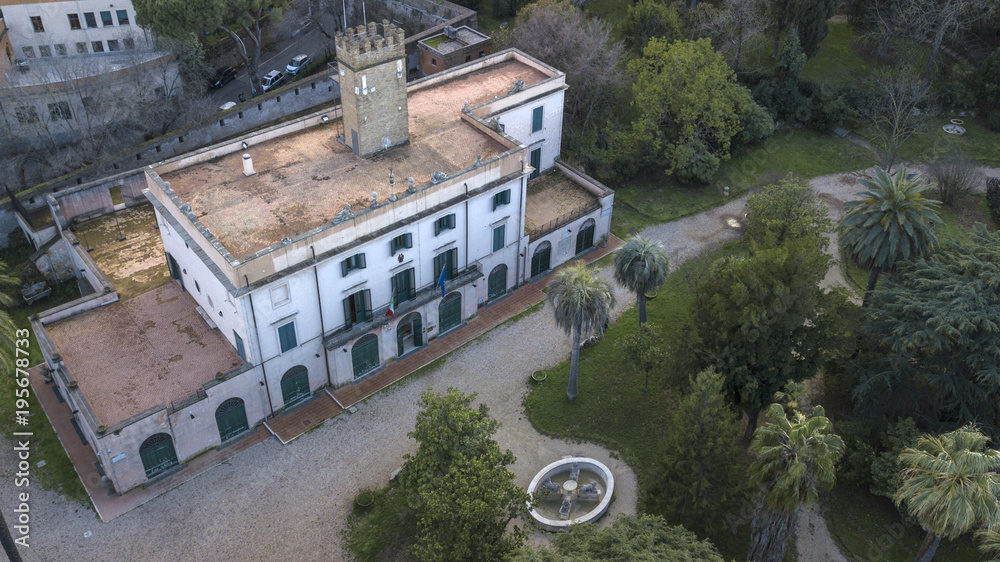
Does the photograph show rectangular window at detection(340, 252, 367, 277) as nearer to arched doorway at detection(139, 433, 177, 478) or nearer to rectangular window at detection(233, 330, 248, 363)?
rectangular window at detection(233, 330, 248, 363)

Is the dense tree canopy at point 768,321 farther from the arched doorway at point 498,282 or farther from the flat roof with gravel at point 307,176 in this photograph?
the flat roof with gravel at point 307,176

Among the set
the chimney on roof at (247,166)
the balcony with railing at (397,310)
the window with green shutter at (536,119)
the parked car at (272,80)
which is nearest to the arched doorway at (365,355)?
the balcony with railing at (397,310)

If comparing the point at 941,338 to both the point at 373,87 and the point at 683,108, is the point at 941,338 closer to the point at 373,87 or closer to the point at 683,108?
the point at 683,108

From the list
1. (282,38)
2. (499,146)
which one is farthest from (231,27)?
(499,146)

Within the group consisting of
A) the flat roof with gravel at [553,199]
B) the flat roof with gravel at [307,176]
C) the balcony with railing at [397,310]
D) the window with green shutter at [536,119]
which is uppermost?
the flat roof with gravel at [307,176]

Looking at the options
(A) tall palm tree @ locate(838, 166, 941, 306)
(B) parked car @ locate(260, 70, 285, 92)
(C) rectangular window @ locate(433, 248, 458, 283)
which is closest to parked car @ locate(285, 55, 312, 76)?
(B) parked car @ locate(260, 70, 285, 92)

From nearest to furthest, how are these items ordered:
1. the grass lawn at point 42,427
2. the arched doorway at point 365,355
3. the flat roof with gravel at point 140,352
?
1. the flat roof with gravel at point 140,352
2. the grass lawn at point 42,427
3. the arched doorway at point 365,355
